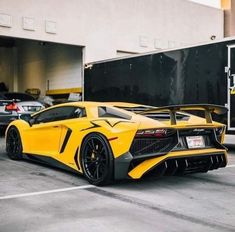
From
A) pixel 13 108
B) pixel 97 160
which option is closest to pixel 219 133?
pixel 97 160

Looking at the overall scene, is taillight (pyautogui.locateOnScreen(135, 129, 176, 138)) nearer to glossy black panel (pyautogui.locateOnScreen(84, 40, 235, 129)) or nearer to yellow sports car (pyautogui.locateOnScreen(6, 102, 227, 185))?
yellow sports car (pyautogui.locateOnScreen(6, 102, 227, 185))

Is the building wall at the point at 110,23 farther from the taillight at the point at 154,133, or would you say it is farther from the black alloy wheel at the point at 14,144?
the taillight at the point at 154,133

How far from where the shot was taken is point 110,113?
6.38 metres

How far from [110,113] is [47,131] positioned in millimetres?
1384

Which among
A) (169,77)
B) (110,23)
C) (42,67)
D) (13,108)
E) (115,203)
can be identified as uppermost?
(110,23)

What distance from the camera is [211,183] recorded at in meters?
6.36

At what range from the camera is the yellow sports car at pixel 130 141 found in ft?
18.5

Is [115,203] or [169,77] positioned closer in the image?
[115,203]

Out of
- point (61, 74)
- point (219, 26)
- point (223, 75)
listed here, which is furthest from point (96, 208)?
point (219, 26)

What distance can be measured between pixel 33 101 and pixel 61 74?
5898 mm

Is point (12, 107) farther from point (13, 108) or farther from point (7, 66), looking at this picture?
point (7, 66)

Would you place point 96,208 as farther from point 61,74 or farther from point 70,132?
point 61,74

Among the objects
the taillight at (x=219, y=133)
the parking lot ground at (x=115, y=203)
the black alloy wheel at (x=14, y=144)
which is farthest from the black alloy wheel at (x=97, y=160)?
the black alloy wheel at (x=14, y=144)

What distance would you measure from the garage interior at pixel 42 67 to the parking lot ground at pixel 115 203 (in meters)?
11.2
